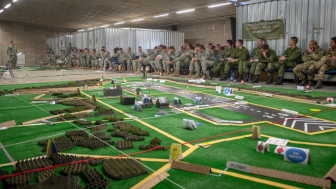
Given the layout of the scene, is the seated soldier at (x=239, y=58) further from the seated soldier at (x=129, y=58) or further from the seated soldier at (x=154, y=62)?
the seated soldier at (x=129, y=58)

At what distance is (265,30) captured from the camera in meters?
11.5

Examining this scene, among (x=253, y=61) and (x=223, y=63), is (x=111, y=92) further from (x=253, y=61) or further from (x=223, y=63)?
(x=223, y=63)

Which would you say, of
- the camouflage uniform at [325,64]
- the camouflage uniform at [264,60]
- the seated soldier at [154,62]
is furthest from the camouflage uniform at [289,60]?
the seated soldier at [154,62]

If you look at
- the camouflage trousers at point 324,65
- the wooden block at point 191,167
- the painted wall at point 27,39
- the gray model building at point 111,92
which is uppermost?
the painted wall at point 27,39

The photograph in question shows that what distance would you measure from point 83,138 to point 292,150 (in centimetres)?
253

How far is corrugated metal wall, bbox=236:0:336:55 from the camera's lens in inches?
384

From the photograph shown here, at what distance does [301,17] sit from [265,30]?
5.00 ft

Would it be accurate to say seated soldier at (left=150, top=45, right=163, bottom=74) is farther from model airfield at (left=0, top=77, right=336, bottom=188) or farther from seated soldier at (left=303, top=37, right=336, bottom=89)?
model airfield at (left=0, top=77, right=336, bottom=188)

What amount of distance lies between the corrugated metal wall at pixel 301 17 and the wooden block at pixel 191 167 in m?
9.52

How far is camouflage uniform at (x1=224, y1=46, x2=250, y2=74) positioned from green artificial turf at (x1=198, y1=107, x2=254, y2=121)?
6578 mm

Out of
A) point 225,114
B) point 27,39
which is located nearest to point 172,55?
point 225,114

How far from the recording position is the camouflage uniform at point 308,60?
9.05m

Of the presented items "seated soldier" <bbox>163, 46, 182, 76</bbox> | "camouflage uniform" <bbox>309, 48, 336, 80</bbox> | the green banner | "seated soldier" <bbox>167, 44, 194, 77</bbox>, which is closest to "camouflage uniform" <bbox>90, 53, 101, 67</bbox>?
"seated soldier" <bbox>163, 46, 182, 76</bbox>

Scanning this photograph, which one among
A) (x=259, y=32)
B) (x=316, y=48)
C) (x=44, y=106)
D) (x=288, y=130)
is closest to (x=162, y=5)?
(x=259, y=32)
